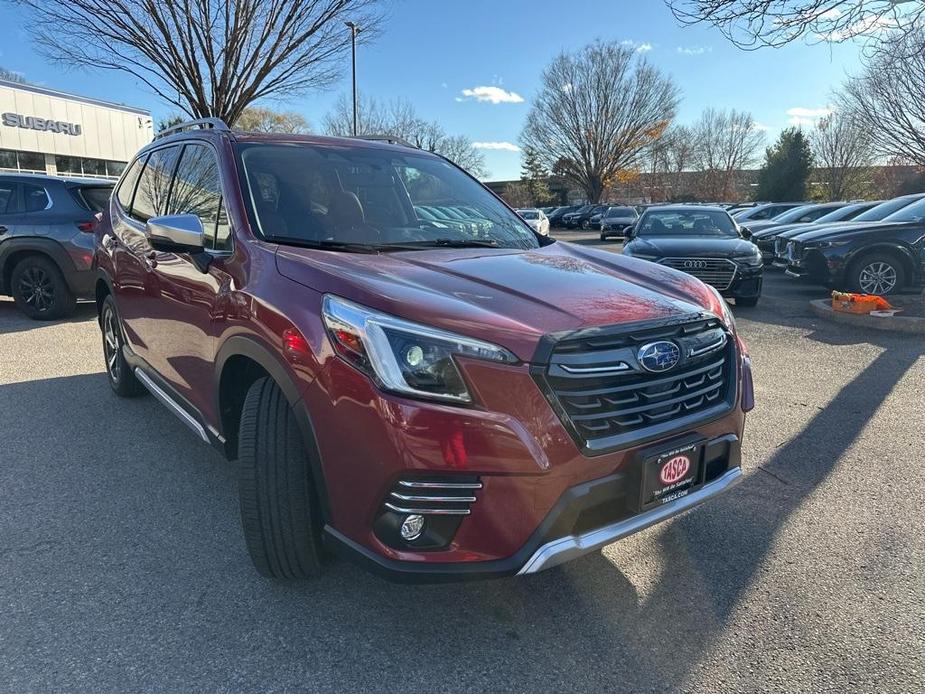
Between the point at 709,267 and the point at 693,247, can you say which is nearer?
the point at 709,267

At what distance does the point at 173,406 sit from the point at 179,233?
1.14 m

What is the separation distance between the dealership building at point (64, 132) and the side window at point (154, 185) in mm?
29271

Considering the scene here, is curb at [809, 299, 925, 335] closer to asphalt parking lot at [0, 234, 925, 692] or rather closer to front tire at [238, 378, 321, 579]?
asphalt parking lot at [0, 234, 925, 692]

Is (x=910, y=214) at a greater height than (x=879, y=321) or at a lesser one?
greater

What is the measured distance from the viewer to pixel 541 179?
62.8m

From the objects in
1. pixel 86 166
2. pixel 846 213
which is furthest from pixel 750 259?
pixel 86 166

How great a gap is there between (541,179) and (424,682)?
63798mm

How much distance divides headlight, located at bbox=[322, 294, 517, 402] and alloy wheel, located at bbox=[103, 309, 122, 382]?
349cm

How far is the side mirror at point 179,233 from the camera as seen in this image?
2.72m

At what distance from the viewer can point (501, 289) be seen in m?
2.31

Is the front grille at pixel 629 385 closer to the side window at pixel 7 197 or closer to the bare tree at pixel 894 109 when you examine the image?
the side window at pixel 7 197

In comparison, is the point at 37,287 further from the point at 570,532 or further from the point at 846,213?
the point at 846,213

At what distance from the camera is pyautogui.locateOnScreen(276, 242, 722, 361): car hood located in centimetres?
200

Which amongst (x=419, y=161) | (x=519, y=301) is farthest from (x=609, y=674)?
(x=419, y=161)
